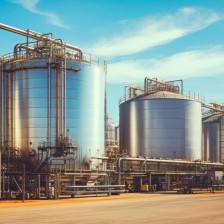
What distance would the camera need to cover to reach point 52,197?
125 ft

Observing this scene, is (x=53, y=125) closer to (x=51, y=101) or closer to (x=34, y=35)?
(x=51, y=101)

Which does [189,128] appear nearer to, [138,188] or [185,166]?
[185,166]

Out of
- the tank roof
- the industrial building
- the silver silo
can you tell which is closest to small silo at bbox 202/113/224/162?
the tank roof

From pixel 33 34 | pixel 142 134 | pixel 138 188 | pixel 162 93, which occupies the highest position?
pixel 33 34

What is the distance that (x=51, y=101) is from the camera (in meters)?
42.3

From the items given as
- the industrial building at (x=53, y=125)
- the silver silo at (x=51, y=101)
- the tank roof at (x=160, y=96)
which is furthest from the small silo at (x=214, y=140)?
the silver silo at (x=51, y=101)

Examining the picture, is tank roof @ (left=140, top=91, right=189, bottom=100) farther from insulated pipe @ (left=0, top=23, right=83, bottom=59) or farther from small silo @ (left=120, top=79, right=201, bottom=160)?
insulated pipe @ (left=0, top=23, right=83, bottom=59)

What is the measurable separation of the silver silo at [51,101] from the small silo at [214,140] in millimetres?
34157

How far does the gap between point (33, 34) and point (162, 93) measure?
874 inches

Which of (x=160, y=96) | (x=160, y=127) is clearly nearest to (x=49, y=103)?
(x=160, y=127)

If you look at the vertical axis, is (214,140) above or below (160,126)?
below

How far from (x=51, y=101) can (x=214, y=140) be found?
40529 millimetres

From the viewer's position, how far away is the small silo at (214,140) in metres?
75.4

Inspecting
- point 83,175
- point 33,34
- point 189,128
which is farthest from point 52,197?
point 189,128
